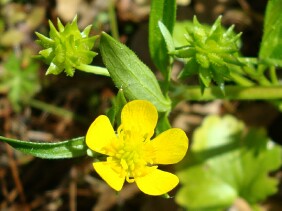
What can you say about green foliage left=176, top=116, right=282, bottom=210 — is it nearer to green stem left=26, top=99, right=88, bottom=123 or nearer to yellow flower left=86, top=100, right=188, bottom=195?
green stem left=26, top=99, right=88, bottom=123

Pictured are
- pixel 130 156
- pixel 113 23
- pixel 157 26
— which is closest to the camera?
pixel 130 156

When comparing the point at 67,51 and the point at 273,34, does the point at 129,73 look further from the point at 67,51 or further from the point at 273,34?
the point at 273,34

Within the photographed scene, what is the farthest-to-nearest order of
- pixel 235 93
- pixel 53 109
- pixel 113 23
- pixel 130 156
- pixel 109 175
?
pixel 53 109, pixel 113 23, pixel 235 93, pixel 130 156, pixel 109 175

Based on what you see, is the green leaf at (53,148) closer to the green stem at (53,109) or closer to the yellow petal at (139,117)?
the yellow petal at (139,117)

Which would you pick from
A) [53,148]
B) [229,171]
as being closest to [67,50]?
[53,148]

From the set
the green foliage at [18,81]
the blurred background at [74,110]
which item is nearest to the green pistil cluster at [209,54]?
the blurred background at [74,110]

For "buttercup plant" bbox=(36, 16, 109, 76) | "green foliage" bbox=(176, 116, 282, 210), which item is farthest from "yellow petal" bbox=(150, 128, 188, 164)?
"green foliage" bbox=(176, 116, 282, 210)

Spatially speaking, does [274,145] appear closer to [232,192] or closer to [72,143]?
[232,192]
